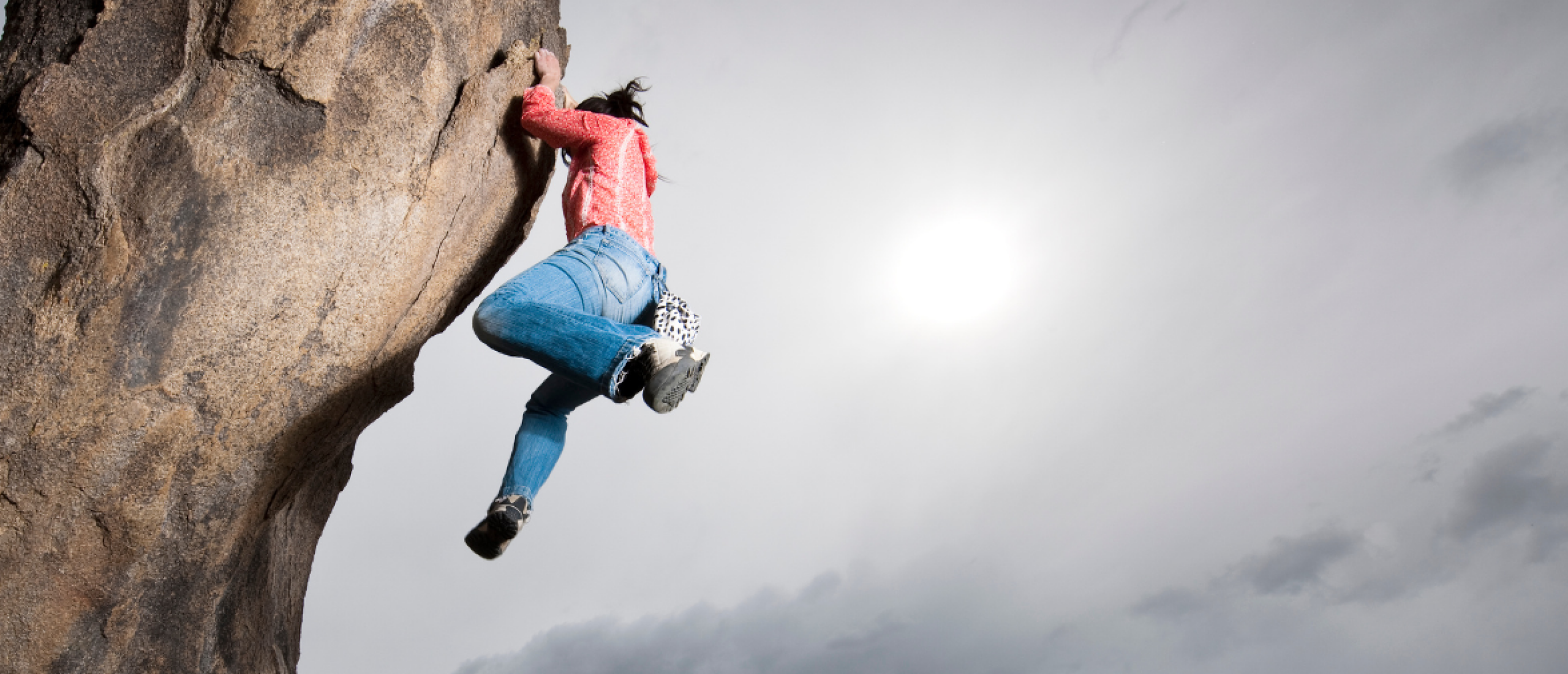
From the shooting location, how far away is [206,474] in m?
2.93

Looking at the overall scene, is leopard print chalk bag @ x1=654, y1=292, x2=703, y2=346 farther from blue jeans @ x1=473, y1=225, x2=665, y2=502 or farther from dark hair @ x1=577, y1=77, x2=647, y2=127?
dark hair @ x1=577, y1=77, x2=647, y2=127

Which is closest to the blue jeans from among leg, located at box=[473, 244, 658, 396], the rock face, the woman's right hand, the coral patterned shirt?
leg, located at box=[473, 244, 658, 396]

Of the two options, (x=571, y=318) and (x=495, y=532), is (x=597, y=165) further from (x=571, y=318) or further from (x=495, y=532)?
(x=495, y=532)

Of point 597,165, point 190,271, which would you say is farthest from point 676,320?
point 190,271

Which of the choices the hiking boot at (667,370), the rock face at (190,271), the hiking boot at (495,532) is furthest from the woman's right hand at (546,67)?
the hiking boot at (495,532)

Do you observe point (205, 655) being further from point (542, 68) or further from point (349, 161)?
point (542, 68)

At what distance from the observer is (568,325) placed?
2703 mm

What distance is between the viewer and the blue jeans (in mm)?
2648

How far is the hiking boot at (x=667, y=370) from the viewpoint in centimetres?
254

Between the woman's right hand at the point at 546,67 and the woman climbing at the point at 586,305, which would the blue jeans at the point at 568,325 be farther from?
the woman's right hand at the point at 546,67

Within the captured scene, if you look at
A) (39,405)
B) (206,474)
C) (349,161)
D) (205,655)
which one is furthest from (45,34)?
(205,655)

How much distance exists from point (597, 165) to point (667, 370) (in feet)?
3.77

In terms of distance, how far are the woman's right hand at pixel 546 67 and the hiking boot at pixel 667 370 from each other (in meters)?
1.47

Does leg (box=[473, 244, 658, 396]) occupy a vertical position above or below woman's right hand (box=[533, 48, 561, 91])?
below
